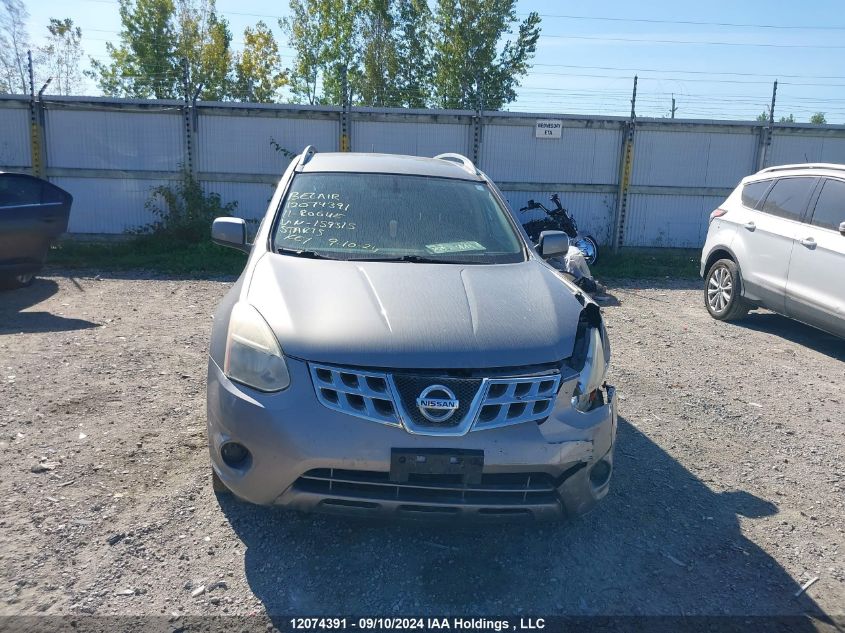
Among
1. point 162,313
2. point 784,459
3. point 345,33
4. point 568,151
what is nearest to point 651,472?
point 784,459

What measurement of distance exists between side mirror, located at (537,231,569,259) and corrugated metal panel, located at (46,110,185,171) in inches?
369

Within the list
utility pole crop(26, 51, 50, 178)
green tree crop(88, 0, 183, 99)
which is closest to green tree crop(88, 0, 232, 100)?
green tree crop(88, 0, 183, 99)

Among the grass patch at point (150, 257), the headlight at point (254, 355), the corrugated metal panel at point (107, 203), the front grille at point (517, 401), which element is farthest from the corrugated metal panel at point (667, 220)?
the headlight at point (254, 355)

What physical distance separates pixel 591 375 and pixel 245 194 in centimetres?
1037

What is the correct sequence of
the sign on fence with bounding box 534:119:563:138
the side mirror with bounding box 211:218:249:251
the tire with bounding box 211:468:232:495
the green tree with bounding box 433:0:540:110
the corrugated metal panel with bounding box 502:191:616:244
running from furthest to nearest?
the green tree with bounding box 433:0:540:110 < the corrugated metal panel with bounding box 502:191:616:244 < the sign on fence with bounding box 534:119:563:138 < the side mirror with bounding box 211:218:249:251 < the tire with bounding box 211:468:232:495

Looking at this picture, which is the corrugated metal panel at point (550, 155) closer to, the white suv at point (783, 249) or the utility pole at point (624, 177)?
the utility pole at point (624, 177)

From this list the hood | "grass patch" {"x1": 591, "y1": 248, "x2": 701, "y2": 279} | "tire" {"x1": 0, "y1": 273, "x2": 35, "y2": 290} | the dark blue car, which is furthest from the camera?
"grass patch" {"x1": 591, "y1": 248, "x2": 701, "y2": 279}

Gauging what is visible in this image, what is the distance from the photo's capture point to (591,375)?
10.8 feet

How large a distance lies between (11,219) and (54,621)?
7.18m

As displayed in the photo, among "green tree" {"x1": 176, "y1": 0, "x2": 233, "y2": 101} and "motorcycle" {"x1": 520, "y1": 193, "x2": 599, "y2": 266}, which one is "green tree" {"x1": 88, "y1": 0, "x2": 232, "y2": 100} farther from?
"motorcycle" {"x1": 520, "y1": 193, "x2": 599, "y2": 266}

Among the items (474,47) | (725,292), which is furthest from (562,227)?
(474,47)

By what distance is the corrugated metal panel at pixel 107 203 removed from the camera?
1237cm

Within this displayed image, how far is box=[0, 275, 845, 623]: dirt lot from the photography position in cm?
308

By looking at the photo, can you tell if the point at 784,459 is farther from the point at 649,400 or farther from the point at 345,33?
the point at 345,33
